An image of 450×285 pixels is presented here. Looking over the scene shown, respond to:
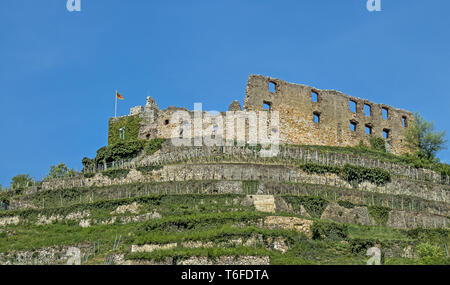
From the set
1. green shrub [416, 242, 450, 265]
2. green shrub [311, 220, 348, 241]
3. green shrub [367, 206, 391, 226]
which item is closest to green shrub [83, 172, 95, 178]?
green shrub [311, 220, 348, 241]

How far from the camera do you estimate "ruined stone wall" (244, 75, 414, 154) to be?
58.8m

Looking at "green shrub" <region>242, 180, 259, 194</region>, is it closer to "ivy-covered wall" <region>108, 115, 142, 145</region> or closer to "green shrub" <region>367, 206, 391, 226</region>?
"green shrub" <region>367, 206, 391, 226</region>

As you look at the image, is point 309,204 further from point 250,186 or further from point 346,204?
point 250,186

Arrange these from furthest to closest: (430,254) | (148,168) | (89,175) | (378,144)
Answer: (378,144), (89,175), (148,168), (430,254)

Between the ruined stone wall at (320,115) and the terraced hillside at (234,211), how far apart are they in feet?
11.7

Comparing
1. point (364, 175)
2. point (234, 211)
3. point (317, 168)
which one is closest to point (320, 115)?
point (364, 175)

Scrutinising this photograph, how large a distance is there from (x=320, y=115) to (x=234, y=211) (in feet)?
72.6

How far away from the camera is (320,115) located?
6141 centimetres

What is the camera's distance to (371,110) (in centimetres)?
6488

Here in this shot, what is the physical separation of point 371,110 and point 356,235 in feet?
84.6

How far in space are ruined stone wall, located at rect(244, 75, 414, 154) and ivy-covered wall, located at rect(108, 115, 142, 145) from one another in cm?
931

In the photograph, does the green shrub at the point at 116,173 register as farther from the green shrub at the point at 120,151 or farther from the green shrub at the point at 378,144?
the green shrub at the point at 378,144
